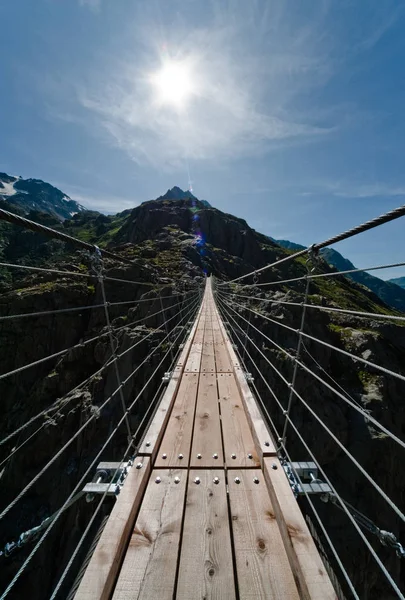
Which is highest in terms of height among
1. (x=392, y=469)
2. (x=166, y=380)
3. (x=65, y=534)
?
(x=166, y=380)

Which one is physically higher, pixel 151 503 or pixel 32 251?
pixel 32 251

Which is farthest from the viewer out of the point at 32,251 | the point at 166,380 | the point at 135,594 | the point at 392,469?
the point at 32,251

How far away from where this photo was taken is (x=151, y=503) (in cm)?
186

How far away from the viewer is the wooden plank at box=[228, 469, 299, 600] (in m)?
1.41

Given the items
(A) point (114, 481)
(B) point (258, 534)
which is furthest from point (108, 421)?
(B) point (258, 534)

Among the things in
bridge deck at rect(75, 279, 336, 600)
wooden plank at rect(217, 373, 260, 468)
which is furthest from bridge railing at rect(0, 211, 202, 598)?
bridge deck at rect(75, 279, 336, 600)

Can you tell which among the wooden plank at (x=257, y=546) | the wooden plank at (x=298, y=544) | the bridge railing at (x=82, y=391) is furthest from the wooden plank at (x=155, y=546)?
the bridge railing at (x=82, y=391)

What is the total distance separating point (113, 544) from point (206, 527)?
1.93ft

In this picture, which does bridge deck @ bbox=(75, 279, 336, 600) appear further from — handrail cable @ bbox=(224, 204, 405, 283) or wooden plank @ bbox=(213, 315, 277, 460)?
handrail cable @ bbox=(224, 204, 405, 283)

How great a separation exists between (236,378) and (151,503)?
2146 mm

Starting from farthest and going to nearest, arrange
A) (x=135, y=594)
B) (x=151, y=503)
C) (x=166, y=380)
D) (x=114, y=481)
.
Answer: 1. (x=166, y=380)
2. (x=114, y=481)
3. (x=151, y=503)
4. (x=135, y=594)

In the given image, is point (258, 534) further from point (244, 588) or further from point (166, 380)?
point (166, 380)

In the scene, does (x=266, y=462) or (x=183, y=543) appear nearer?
(x=183, y=543)

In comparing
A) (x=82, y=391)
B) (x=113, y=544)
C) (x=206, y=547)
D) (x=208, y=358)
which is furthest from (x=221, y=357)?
(x=82, y=391)
